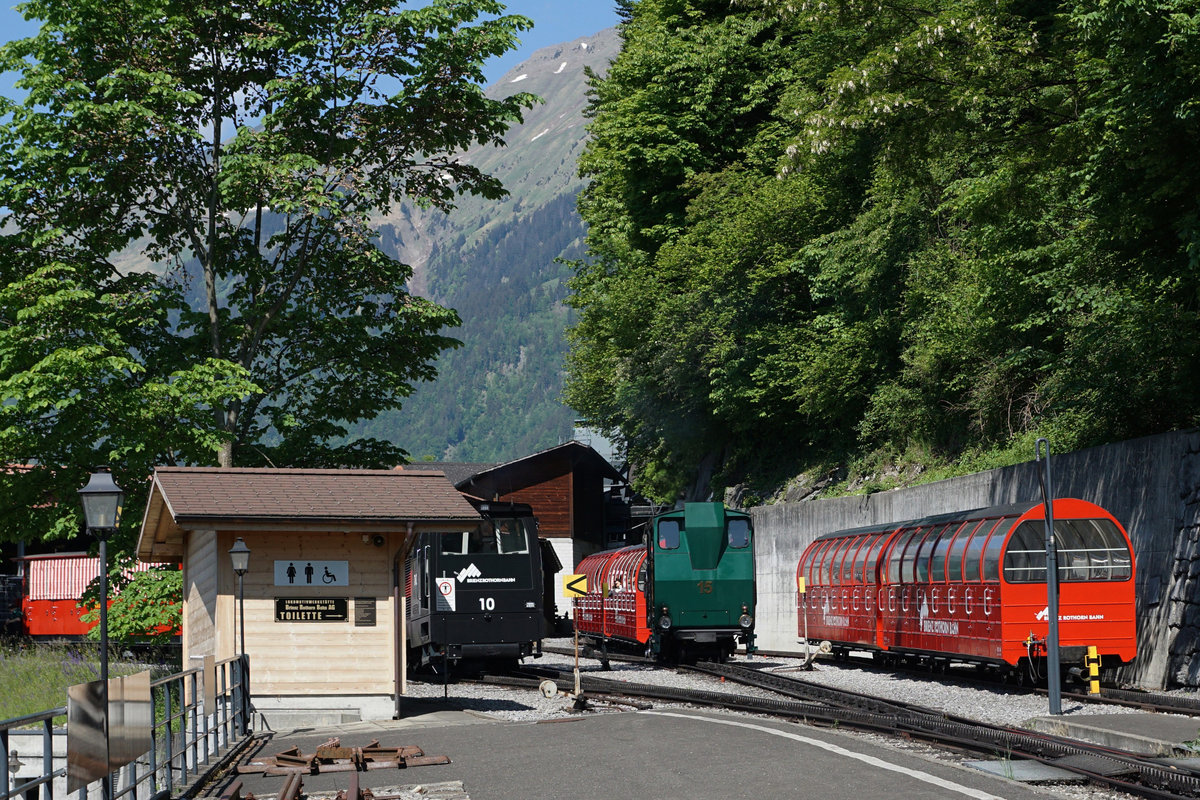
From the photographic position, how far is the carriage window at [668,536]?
2898 cm

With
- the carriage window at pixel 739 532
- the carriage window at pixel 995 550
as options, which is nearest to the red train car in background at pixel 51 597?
the carriage window at pixel 739 532

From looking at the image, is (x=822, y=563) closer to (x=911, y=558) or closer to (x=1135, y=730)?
(x=911, y=558)

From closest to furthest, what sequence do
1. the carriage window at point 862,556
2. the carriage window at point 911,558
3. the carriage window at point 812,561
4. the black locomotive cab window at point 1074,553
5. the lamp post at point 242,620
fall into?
1. the lamp post at point 242,620
2. the black locomotive cab window at point 1074,553
3. the carriage window at point 911,558
4. the carriage window at point 862,556
5. the carriage window at point 812,561

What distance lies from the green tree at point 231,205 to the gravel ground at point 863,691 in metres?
7.41

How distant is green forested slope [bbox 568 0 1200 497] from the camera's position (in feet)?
65.8

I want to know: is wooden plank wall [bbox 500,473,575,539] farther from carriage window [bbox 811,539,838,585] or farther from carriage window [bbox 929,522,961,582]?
carriage window [bbox 929,522,961,582]

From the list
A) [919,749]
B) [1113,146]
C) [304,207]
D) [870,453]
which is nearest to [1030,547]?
[1113,146]

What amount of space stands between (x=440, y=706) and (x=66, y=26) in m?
16.1

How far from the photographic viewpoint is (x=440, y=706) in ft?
72.8

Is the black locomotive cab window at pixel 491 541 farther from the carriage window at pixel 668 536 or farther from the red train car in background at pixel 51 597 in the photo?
the red train car in background at pixel 51 597

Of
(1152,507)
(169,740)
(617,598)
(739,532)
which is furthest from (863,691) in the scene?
(169,740)

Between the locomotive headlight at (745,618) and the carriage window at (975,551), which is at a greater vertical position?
the carriage window at (975,551)

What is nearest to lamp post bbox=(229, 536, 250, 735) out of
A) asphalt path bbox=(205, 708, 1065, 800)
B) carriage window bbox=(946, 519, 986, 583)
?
asphalt path bbox=(205, 708, 1065, 800)

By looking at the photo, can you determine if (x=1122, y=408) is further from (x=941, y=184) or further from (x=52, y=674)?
(x=52, y=674)
